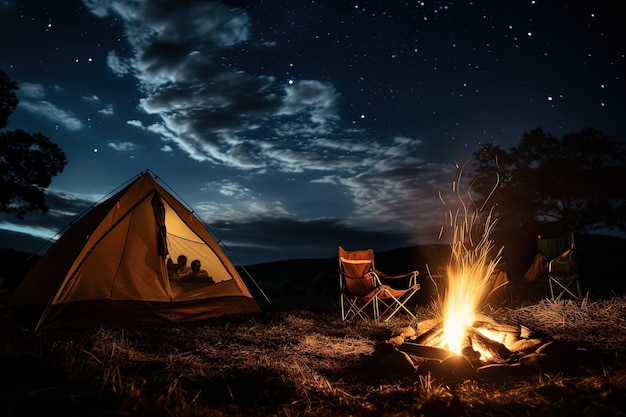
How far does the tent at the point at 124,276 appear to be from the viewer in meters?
5.44

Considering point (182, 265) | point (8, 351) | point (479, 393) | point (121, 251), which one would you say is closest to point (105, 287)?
point (121, 251)

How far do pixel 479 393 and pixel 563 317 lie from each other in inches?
96.3

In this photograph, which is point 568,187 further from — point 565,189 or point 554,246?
point 554,246

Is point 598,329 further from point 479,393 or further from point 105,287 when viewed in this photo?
point 105,287

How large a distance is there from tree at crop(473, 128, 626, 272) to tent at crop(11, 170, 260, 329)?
12.2 m

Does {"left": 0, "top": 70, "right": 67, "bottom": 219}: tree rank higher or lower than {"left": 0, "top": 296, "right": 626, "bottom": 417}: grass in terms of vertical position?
higher

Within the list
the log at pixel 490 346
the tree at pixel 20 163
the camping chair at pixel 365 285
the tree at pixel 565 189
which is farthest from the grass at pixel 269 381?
the tree at pixel 565 189

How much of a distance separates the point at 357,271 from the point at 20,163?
10284 mm

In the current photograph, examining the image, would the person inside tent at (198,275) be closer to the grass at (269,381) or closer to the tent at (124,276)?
the tent at (124,276)

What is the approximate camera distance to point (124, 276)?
227 inches

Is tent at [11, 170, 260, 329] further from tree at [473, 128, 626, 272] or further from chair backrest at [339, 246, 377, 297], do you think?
tree at [473, 128, 626, 272]

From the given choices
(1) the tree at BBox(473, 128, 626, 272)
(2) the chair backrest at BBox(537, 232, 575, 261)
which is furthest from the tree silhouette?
(2) the chair backrest at BBox(537, 232, 575, 261)

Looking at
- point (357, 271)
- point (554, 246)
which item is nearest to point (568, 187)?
point (554, 246)

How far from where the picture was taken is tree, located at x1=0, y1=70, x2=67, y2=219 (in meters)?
11.6
